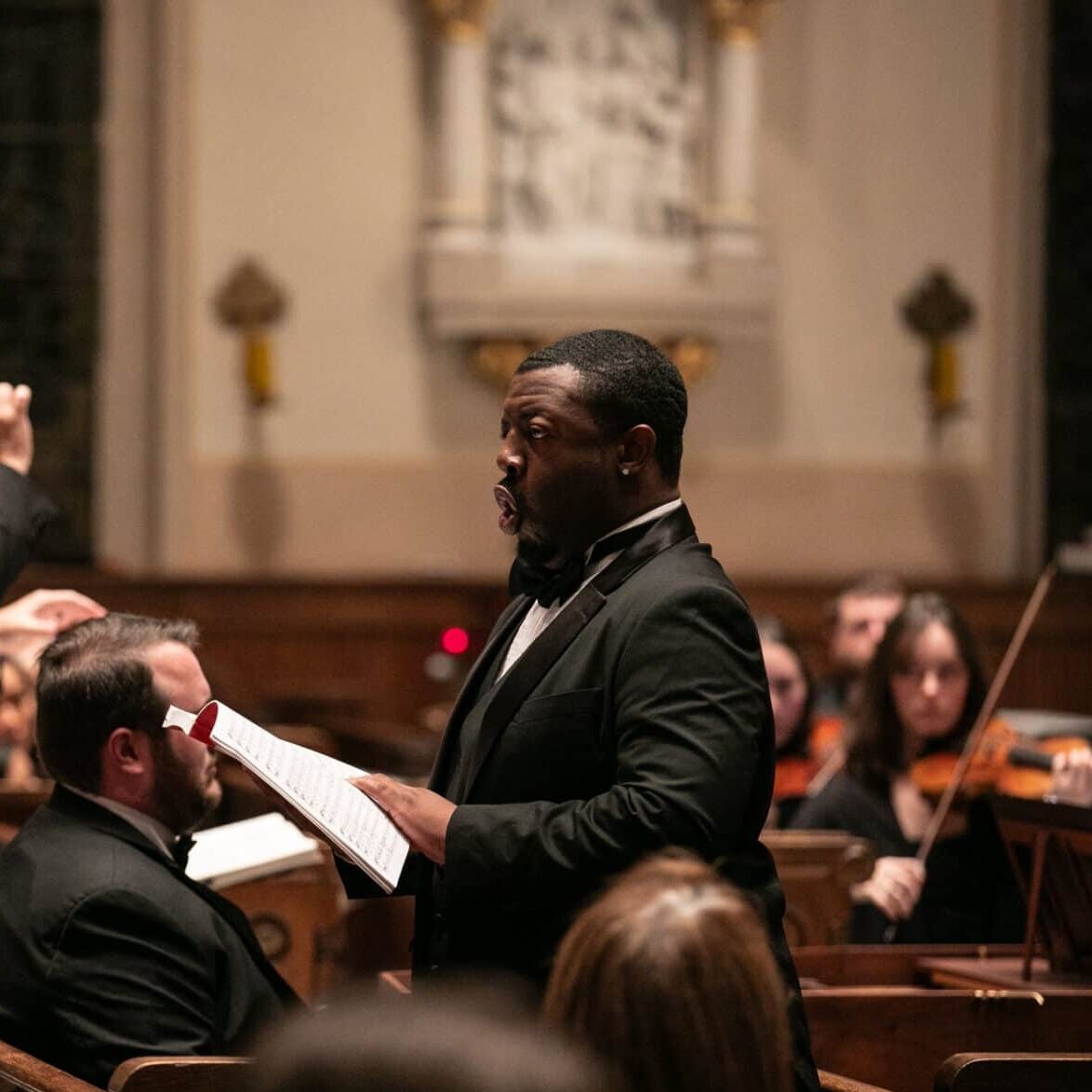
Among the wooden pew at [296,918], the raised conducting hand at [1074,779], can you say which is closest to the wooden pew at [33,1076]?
the wooden pew at [296,918]

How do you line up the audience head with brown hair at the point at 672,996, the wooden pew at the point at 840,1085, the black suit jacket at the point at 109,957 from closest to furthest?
the audience head with brown hair at the point at 672,996
the wooden pew at the point at 840,1085
the black suit jacket at the point at 109,957

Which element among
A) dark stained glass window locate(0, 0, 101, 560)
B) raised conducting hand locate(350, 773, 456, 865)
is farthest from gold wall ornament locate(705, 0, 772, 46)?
raised conducting hand locate(350, 773, 456, 865)

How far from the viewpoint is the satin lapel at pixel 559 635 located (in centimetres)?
275

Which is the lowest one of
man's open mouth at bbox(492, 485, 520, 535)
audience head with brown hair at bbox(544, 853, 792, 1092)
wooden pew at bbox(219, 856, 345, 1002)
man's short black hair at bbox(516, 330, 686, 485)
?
wooden pew at bbox(219, 856, 345, 1002)

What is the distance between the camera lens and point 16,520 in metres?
3.47

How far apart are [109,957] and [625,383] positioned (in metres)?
1.14

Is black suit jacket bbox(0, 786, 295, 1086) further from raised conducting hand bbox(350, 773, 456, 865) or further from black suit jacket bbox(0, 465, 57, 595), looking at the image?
raised conducting hand bbox(350, 773, 456, 865)

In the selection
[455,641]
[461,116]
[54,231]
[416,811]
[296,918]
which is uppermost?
[461,116]

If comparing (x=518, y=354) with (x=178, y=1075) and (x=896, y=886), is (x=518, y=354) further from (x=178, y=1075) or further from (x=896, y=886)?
(x=178, y=1075)

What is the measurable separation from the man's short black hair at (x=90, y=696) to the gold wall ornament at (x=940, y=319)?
788 centimetres

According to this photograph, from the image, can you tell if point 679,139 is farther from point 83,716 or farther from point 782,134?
point 83,716

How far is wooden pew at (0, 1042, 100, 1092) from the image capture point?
2682mm

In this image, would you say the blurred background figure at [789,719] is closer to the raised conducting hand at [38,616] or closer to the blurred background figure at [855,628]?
the blurred background figure at [855,628]

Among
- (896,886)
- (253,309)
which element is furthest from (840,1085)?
(253,309)
